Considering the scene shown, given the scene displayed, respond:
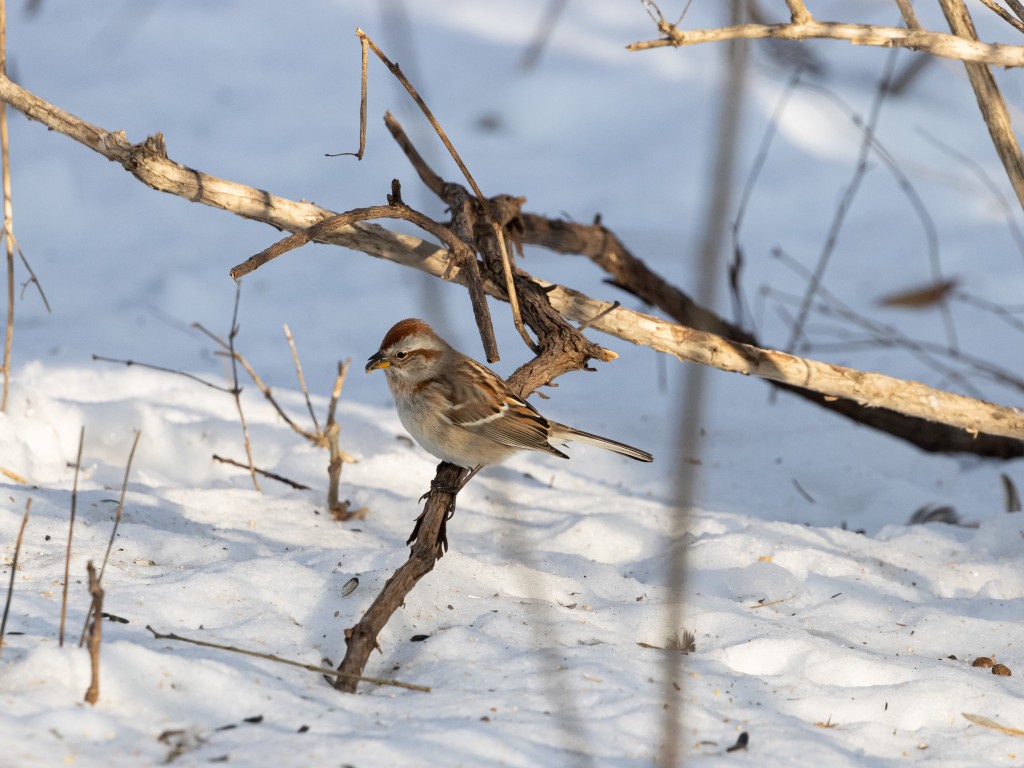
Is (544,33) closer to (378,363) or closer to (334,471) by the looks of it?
(378,363)

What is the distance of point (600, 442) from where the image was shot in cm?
382

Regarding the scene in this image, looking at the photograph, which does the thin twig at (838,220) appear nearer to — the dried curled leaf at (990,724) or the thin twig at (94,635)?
the dried curled leaf at (990,724)

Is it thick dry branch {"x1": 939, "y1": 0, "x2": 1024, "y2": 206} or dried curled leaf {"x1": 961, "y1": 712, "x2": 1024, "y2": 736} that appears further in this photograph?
thick dry branch {"x1": 939, "y1": 0, "x2": 1024, "y2": 206}

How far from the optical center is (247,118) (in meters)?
8.58

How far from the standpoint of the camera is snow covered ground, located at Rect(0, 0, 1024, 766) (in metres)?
2.38

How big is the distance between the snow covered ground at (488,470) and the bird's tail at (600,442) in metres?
0.36

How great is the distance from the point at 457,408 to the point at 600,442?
21.8 inches

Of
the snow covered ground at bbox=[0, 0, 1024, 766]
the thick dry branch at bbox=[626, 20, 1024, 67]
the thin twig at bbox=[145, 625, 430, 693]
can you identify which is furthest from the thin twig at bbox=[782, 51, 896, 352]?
the thin twig at bbox=[145, 625, 430, 693]

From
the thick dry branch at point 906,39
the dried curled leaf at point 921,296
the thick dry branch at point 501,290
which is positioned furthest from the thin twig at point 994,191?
the thick dry branch at point 906,39

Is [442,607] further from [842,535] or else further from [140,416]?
[140,416]

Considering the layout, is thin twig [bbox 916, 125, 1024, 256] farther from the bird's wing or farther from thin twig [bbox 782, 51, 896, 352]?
the bird's wing

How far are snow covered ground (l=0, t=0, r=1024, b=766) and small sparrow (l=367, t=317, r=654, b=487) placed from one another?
35 cm

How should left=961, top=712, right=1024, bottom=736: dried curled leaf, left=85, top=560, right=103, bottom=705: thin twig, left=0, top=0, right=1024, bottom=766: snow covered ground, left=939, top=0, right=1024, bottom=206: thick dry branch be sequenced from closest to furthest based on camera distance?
left=85, top=560, right=103, bottom=705: thin twig, left=0, top=0, right=1024, bottom=766: snow covered ground, left=961, top=712, right=1024, bottom=736: dried curled leaf, left=939, top=0, right=1024, bottom=206: thick dry branch

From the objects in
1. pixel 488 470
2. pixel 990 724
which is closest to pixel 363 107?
pixel 488 470
